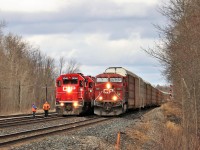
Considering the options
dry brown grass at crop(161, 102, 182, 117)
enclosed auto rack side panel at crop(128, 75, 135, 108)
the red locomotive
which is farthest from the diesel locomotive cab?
dry brown grass at crop(161, 102, 182, 117)

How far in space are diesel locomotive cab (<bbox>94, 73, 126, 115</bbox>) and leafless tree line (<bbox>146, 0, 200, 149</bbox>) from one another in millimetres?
3935

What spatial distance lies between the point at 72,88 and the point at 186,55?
13.6 m

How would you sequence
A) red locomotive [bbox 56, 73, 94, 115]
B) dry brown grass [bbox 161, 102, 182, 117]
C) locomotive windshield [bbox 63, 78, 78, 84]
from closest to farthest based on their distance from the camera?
dry brown grass [bbox 161, 102, 182, 117] → red locomotive [bbox 56, 73, 94, 115] → locomotive windshield [bbox 63, 78, 78, 84]

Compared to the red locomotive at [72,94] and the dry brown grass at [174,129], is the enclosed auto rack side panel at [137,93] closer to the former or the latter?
the red locomotive at [72,94]

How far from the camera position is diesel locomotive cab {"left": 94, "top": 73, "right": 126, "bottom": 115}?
29438 mm

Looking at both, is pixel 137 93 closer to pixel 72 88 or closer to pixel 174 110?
pixel 174 110

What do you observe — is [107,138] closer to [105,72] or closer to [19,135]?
[19,135]

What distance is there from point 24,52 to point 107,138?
66.7 meters

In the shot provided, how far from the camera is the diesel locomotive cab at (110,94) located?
2944 centimetres

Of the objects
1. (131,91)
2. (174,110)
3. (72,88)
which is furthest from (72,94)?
(174,110)

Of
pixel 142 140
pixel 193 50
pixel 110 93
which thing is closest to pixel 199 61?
pixel 193 50

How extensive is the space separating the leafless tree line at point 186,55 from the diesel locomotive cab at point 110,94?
3935 millimetres

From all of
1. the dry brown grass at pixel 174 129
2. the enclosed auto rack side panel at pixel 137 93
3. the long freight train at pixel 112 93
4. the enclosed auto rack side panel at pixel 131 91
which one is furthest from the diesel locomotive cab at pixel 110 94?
the dry brown grass at pixel 174 129

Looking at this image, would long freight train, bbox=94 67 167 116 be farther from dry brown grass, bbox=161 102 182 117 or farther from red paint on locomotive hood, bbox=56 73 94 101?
dry brown grass, bbox=161 102 182 117
